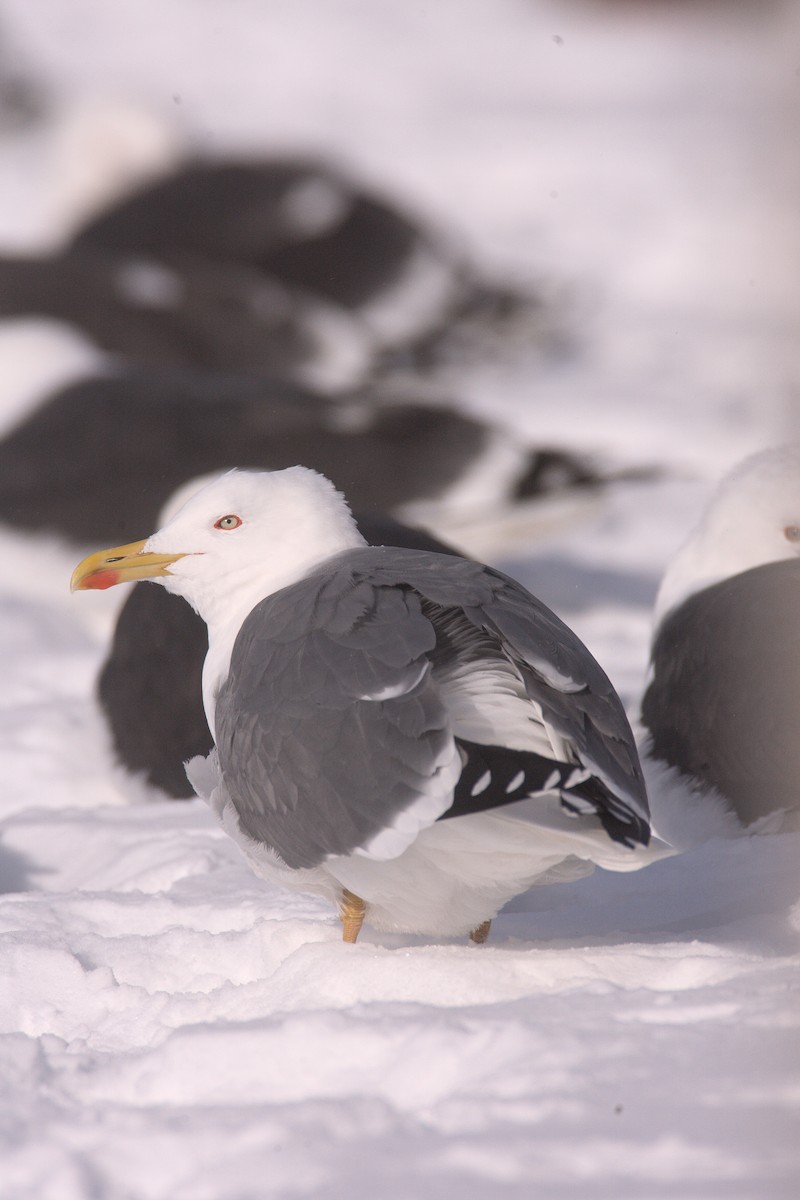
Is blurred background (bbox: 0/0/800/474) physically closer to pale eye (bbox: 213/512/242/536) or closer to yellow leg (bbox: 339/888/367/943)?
yellow leg (bbox: 339/888/367/943)

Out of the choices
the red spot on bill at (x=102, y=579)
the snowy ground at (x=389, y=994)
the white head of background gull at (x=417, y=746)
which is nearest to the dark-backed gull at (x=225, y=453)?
the snowy ground at (x=389, y=994)

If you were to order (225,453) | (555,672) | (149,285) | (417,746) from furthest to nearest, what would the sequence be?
(149,285) → (225,453) → (555,672) → (417,746)

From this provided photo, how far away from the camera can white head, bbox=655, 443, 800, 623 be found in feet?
10.9

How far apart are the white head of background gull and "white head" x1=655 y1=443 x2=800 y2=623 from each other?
128 cm

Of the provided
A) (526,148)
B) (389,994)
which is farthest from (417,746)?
(526,148)

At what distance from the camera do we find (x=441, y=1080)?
1.69 metres

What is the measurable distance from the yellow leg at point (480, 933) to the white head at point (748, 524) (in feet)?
4.52

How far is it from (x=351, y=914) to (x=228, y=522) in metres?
0.67

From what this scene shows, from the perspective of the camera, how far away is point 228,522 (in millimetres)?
2455

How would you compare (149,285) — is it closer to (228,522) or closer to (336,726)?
(228,522)

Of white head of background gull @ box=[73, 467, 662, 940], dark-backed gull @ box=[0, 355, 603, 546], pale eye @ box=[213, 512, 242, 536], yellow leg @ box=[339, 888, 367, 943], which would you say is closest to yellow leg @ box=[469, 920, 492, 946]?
white head of background gull @ box=[73, 467, 662, 940]

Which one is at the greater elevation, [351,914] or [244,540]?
[244,540]

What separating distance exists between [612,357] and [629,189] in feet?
10.6

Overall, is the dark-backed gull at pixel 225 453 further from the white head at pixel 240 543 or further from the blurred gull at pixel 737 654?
the white head at pixel 240 543
